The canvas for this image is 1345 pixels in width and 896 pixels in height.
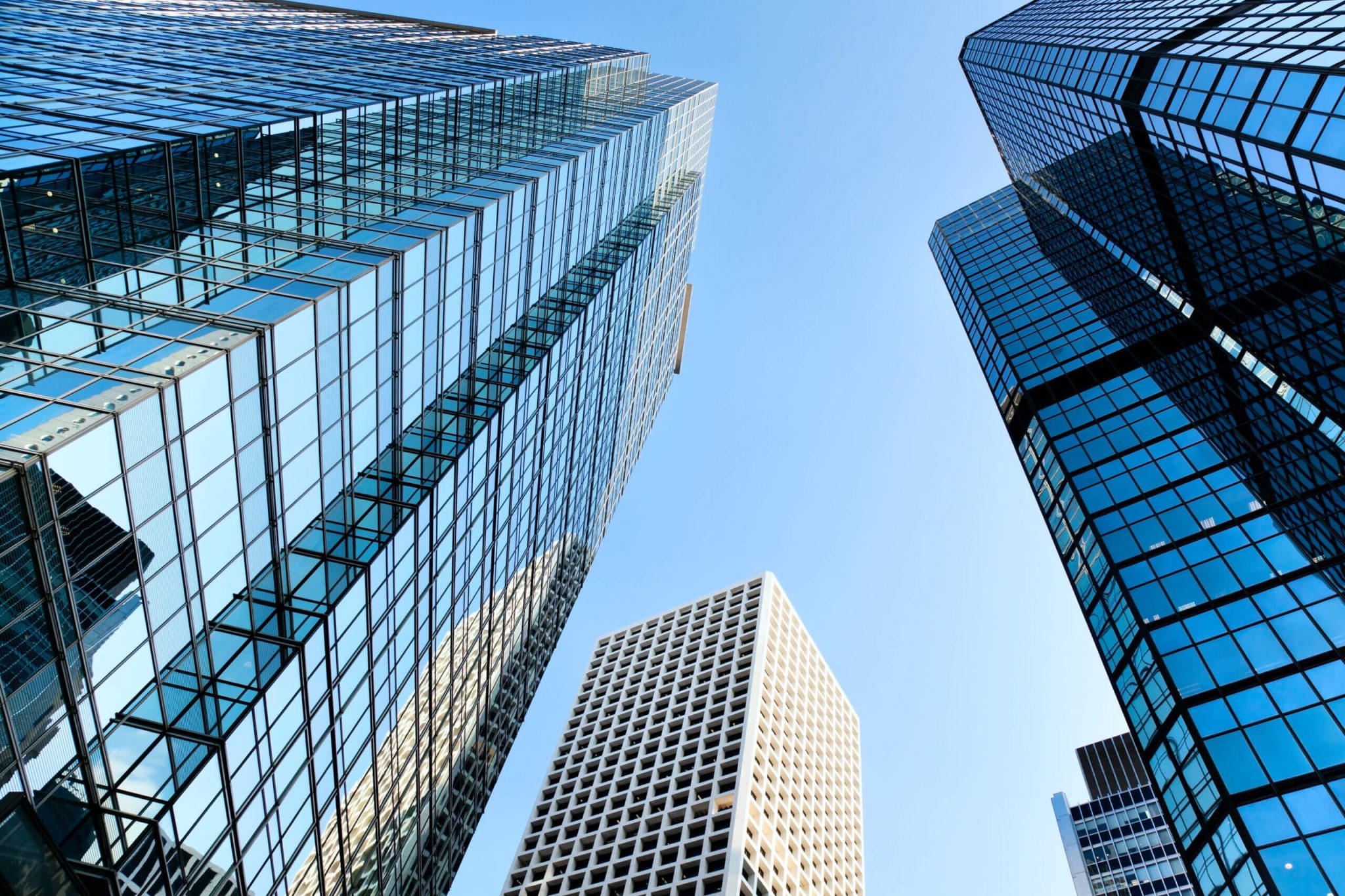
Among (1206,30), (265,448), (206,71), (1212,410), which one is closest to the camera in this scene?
(265,448)

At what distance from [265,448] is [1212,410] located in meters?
42.2

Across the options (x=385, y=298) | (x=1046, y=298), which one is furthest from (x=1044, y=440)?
(x=385, y=298)

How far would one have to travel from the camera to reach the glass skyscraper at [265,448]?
15750 mm

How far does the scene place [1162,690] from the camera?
33.0 metres

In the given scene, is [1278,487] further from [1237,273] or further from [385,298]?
[385,298]

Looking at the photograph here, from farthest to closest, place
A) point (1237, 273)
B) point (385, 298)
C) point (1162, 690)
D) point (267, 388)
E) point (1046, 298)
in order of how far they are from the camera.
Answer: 1. point (1046, 298)
2. point (1237, 273)
3. point (1162, 690)
4. point (385, 298)
5. point (267, 388)

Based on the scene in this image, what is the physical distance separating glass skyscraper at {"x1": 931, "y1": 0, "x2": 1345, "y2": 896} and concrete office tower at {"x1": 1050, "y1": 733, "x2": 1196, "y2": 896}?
280ft

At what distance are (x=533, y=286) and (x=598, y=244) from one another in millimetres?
15271

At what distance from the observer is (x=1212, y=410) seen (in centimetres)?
4216

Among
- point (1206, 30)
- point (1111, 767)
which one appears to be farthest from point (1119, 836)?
point (1206, 30)

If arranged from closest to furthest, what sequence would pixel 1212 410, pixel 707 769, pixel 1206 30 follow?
pixel 1212 410 < pixel 1206 30 < pixel 707 769

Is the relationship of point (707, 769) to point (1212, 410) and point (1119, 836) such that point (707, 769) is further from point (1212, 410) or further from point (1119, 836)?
point (1119, 836)

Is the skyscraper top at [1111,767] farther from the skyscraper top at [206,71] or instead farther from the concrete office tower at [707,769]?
the skyscraper top at [206,71]

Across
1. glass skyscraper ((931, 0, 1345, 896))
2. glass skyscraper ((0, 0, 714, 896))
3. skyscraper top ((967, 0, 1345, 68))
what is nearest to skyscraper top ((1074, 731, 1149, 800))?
glass skyscraper ((931, 0, 1345, 896))
